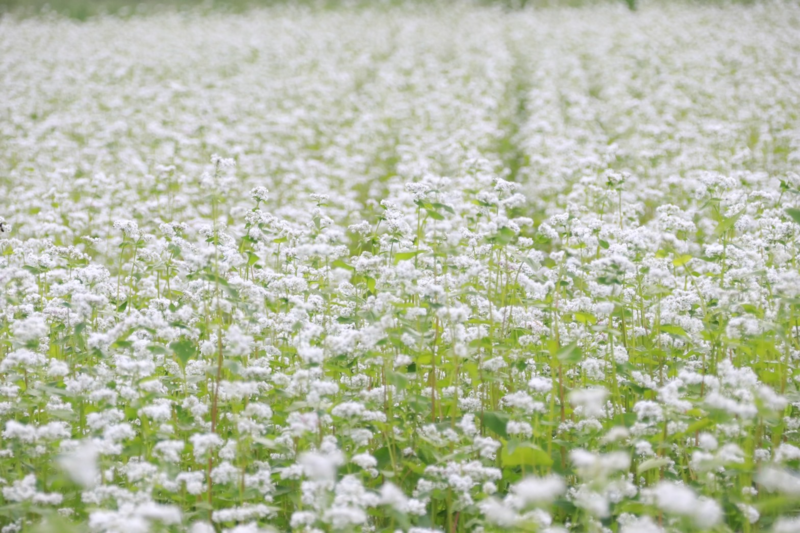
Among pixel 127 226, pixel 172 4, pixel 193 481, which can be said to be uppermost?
pixel 172 4

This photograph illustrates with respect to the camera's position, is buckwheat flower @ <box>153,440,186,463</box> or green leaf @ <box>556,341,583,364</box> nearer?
buckwheat flower @ <box>153,440,186,463</box>

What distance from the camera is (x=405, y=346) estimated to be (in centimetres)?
444

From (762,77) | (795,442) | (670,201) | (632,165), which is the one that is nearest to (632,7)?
(762,77)

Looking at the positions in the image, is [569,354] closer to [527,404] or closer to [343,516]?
[527,404]

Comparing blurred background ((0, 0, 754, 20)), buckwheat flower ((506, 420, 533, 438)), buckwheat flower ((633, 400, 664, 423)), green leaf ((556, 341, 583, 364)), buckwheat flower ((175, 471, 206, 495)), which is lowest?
buckwheat flower ((175, 471, 206, 495))

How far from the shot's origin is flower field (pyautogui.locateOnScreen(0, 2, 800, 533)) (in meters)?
3.53

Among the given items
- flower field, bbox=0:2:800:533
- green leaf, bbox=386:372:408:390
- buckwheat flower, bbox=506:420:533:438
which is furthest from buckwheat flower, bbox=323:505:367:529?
buckwheat flower, bbox=506:420:533:438

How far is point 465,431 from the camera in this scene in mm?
3928

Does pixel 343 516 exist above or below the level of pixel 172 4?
below

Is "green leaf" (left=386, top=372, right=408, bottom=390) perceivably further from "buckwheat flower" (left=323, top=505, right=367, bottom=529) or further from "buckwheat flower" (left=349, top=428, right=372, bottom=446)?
"buckwheat flower" (left=323, top=505, right=367, bottom=529)

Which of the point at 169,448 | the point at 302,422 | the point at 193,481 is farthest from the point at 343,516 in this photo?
the point at 169,448

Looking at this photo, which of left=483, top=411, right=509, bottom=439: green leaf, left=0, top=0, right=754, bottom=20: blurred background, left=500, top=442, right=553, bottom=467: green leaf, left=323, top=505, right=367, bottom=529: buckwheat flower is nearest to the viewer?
left=323, top=505, right=367, bottom=529: buckwheat flower

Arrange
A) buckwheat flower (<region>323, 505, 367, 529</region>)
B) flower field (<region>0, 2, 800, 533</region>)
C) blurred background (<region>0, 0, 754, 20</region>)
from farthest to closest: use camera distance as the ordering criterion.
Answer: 1. blurred background (<region>0, 0, 754, 20</region>)
2. flower field (<region>0, 2, 800, 533</region>)
3. buckwheat flower (<region>323, 505, 367, 529</region>)

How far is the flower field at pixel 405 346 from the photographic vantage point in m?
3.53
